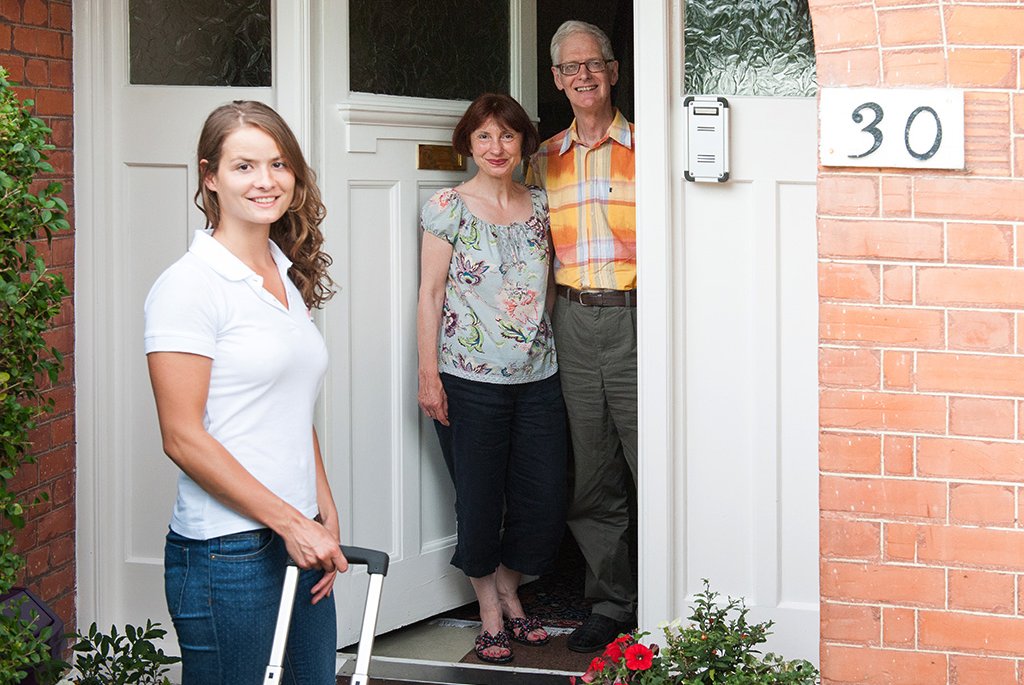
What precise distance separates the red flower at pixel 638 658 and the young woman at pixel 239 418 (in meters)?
0.92

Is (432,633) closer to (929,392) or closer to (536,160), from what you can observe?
(536,160)

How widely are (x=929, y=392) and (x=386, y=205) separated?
2055 mm

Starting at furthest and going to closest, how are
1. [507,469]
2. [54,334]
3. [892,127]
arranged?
[507,469], [54,334], [892,127]

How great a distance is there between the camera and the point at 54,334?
3914mm

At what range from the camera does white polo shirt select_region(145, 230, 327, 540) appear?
2.39 m

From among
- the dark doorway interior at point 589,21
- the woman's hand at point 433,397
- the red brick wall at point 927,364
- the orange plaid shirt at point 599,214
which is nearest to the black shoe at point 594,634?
the woman's hand at point 433,397

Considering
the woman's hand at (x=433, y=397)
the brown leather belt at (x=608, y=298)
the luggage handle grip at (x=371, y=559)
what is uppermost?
the brown leather belt at (x=608, y=298)

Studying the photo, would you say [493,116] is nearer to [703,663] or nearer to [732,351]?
[732,351]

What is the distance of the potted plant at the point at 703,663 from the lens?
3.26 metres

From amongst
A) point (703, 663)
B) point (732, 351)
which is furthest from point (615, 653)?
point (732, 351)

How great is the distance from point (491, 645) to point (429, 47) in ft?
6.66

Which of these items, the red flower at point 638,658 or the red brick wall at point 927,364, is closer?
the red brick wall at point 927,364

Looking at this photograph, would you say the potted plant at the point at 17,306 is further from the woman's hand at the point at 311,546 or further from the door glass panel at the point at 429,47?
the door glass panel at the point at 429,47

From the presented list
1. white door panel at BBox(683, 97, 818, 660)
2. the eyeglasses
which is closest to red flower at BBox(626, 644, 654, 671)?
white door panel at BBox(683, 97, 818, 660)
